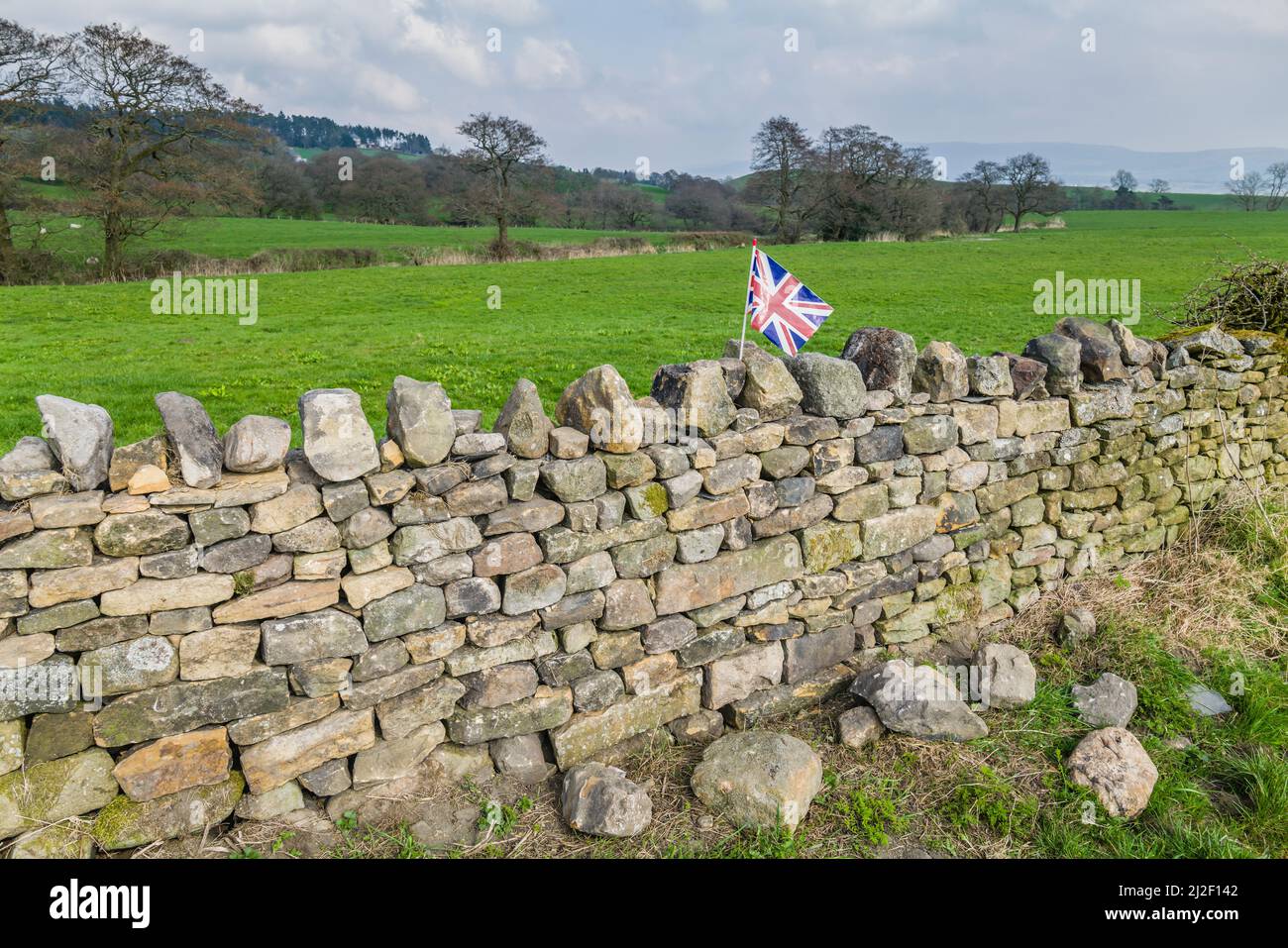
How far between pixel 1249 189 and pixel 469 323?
341ft

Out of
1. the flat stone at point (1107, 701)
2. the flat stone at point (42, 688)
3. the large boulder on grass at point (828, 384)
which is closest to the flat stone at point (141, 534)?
the flat stone at point (42, 688)

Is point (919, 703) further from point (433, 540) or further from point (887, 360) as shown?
point (433, 540)

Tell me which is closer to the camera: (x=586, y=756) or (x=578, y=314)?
(x=586, y=756)

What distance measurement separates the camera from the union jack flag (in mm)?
5969

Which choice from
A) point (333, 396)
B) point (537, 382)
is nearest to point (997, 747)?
point (333, 396)

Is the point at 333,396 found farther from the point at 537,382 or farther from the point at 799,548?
the point at 537,382

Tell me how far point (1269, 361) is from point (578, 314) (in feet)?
46.6

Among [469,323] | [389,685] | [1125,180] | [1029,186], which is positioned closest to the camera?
[389,685]

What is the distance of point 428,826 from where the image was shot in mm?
4277

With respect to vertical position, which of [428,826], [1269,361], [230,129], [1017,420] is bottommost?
[428,826]

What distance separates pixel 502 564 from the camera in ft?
14.5

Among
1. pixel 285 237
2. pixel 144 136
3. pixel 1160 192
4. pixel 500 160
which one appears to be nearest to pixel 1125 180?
pixel 1160 192

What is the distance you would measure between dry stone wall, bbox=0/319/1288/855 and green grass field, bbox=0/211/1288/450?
3712 mm

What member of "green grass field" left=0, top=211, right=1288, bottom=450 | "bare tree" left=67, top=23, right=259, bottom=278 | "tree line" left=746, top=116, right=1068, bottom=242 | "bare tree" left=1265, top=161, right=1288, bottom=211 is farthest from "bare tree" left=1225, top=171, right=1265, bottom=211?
"bare tree" left=67, top=23, right=259, bottom=278
